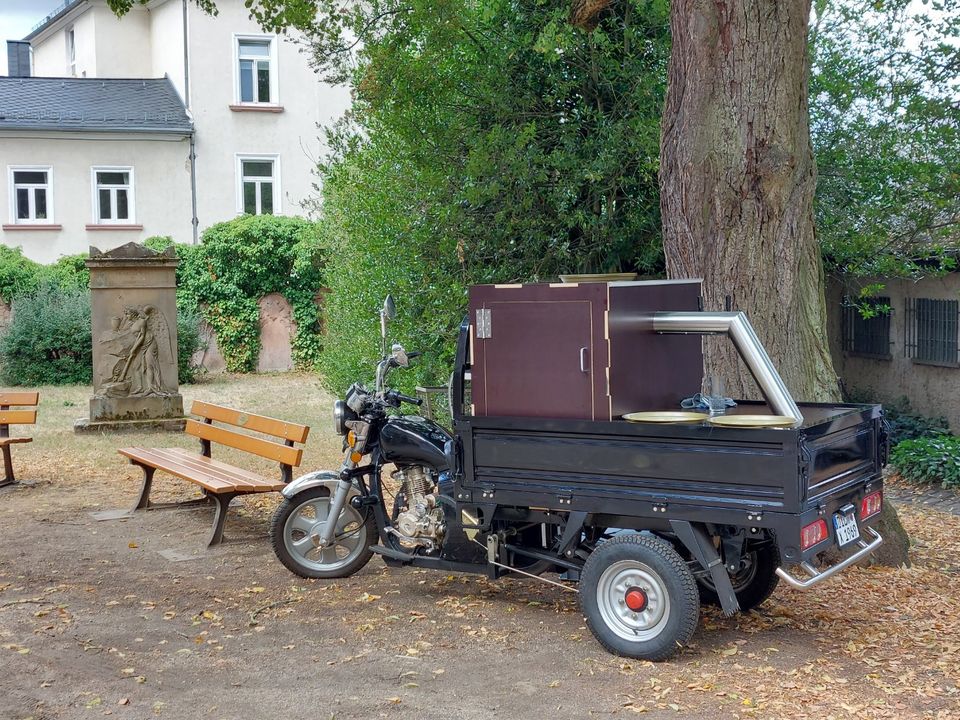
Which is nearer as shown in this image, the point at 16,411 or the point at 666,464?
the point at 666,464

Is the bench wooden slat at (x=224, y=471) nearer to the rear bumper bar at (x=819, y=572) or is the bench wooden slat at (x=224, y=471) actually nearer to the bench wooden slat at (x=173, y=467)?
the bench wooden slat at (x=173, y=467)

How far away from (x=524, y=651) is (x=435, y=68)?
564 centimetres

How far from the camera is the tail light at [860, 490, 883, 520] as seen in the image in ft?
18.2

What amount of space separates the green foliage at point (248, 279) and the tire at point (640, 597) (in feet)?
57.3

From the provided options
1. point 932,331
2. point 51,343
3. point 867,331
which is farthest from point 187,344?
point 932,331

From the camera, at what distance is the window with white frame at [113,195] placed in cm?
2680

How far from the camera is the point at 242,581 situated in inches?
272

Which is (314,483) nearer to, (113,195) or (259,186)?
(113,195)

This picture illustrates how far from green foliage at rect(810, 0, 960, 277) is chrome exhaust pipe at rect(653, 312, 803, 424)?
5.36 m

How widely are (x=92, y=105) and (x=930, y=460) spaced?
22096 mm

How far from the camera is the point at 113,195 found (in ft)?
88.4

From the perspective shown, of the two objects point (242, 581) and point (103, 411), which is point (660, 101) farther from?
point (103, 411)

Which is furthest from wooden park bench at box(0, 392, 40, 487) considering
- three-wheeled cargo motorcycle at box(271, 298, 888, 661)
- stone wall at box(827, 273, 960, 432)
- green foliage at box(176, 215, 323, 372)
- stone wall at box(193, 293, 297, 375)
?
stone wall at box(193, 293, 297, 375)

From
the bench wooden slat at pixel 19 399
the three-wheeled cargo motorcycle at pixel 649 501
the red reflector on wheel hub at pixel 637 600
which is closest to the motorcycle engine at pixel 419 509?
the three-wheeled cargo motorcycle at pixel 649 501
